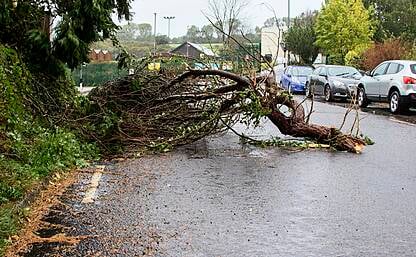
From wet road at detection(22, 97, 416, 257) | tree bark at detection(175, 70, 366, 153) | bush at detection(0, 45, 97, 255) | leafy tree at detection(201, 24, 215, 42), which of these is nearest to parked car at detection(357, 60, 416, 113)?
leafy tree at detection(201, 24, 215, 42)

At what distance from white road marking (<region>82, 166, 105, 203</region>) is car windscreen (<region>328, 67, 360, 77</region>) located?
20.6 metres

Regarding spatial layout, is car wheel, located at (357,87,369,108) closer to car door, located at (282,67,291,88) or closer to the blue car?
the blue car

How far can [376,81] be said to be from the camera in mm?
22906

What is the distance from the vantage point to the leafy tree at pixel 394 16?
53.2 m

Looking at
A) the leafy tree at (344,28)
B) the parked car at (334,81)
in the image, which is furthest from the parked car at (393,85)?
the leafy tree at (344,28)

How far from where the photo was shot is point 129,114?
12781 mm

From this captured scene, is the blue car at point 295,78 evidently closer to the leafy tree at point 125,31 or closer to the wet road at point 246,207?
the leafy tree at point 125,31

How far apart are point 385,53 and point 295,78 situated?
199 inches

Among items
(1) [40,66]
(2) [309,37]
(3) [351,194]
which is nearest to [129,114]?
(1) [40,66]

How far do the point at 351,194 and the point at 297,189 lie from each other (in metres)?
0.74

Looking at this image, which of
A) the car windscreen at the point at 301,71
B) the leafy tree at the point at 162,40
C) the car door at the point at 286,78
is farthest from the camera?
the leafy tree at the point at 162,40

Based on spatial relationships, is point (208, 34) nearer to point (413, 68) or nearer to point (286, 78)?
point (413, 68)

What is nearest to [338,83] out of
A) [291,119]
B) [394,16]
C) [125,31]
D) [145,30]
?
[125,31]

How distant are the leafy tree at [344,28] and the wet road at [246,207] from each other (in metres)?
34.7
